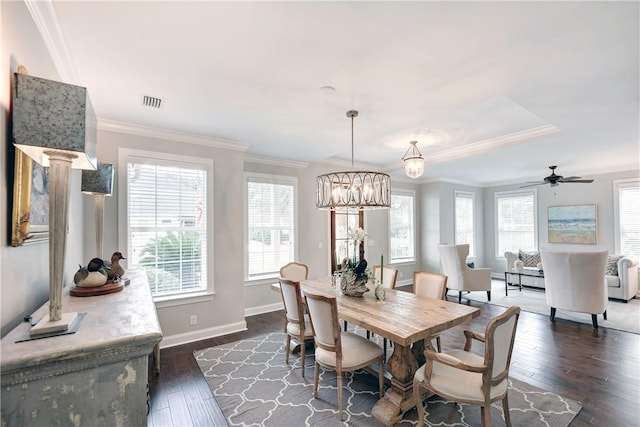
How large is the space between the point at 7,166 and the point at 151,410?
209cm

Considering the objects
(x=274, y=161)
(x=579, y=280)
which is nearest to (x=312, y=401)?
(x=274, y=161)

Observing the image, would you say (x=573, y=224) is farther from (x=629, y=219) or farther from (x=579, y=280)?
(x=579, y=280)

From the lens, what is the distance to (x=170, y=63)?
2113 mm

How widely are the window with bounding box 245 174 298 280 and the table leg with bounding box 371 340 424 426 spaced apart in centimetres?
301

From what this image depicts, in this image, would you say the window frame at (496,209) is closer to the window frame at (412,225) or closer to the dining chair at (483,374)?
the window frame at (412,225)

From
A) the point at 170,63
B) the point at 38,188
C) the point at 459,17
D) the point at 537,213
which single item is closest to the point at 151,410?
the point at 38,188

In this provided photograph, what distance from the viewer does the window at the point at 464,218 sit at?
7.57 m

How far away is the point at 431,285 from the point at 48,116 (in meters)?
3.13

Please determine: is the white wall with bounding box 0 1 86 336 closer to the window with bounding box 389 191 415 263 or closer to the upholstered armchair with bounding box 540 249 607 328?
the upholstered armchair with bounding box 540 249 607 328

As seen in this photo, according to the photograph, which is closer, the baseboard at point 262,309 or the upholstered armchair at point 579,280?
the upholstered armchair at point 579,280

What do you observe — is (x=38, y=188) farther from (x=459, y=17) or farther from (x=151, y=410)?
(x=459, y=17)

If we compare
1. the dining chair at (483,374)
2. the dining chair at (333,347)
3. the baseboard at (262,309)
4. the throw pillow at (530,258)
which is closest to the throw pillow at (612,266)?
the throw pillow at (530,258)

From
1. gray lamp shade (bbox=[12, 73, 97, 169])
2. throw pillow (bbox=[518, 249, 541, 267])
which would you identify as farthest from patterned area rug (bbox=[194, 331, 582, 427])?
throw pillow (bbox=[518, 249, 541, 267])

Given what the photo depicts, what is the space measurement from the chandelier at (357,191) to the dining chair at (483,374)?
1387 mm
